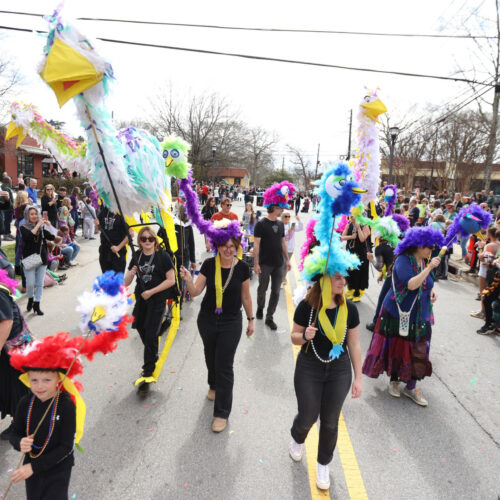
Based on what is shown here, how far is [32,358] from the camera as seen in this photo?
6.40ft

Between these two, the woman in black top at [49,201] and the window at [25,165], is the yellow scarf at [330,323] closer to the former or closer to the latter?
the woman in black top at [49,201]

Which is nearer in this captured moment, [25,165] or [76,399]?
[76,399]

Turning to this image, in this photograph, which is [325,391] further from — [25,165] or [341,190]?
[25,165]

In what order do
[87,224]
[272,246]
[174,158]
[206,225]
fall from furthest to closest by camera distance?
[87,224], [272,246], [174,158], [206,225]

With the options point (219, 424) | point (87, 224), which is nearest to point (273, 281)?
point (219, 424)

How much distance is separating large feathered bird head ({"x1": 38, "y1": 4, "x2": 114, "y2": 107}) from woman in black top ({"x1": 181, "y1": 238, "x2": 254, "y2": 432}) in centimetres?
166

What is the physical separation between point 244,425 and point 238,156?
→ 140 feet

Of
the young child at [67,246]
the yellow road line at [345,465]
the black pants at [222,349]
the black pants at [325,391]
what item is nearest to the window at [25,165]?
the young child at [67,246]

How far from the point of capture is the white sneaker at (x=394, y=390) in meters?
3.88

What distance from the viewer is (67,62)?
101 inches

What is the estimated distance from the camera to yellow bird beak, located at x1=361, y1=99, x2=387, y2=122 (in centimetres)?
598

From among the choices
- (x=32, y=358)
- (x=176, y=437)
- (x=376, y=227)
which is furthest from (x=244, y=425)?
(x=376, y=227)

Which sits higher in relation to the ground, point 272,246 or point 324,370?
point 272,246

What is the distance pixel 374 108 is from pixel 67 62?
4.95 m
